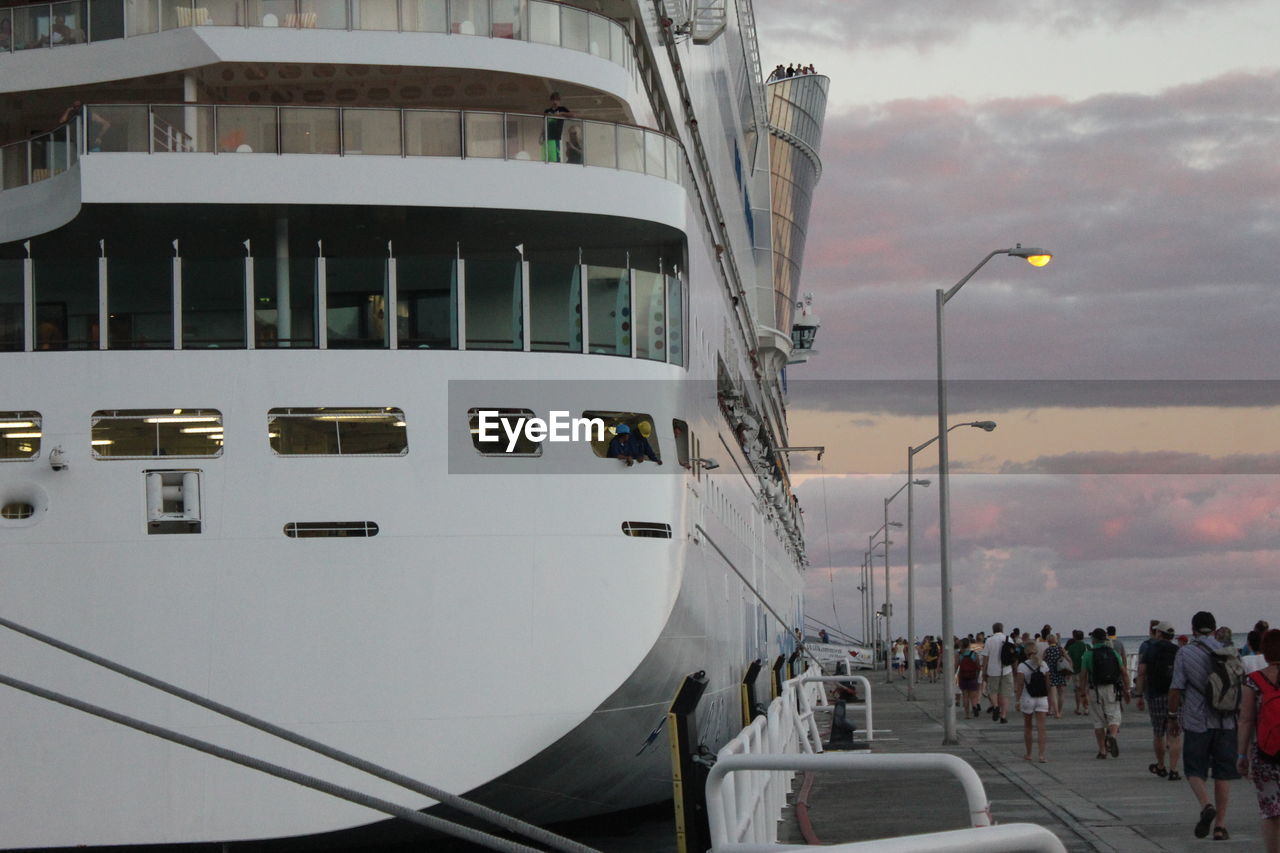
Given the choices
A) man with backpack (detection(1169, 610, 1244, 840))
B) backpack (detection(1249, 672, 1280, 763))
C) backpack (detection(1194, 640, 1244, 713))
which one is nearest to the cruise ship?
man with backpack (detection(1169, 610, 1244, 840))

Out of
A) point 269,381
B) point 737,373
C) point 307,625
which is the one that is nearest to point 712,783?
point 307,625

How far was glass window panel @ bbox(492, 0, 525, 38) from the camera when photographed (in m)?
16.4

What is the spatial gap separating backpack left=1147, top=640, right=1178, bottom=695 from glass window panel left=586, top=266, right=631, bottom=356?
260 inches

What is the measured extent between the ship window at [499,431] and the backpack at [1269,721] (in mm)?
6864

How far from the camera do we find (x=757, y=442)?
34750mm

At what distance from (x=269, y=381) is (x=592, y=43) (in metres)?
5.27

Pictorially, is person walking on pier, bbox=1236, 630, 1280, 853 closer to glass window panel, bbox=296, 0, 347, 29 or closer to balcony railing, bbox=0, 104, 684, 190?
balcony railing, bbox=0, 104, 684, 190

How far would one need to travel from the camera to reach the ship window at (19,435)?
1433 cm

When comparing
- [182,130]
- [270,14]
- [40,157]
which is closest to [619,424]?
[182,130]

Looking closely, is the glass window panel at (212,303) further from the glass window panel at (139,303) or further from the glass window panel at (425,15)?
the glass window panel at (425,15)

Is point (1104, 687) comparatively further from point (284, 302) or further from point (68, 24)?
point (68, 24)

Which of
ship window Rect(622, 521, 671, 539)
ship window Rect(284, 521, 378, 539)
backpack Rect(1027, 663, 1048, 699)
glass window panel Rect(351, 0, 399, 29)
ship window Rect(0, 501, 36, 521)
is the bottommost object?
backpack Rect(1027, 663, 1048, 699)

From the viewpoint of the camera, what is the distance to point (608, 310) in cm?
1593

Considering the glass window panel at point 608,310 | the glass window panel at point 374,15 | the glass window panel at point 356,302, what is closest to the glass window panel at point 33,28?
the glass window panel at point 374,15
